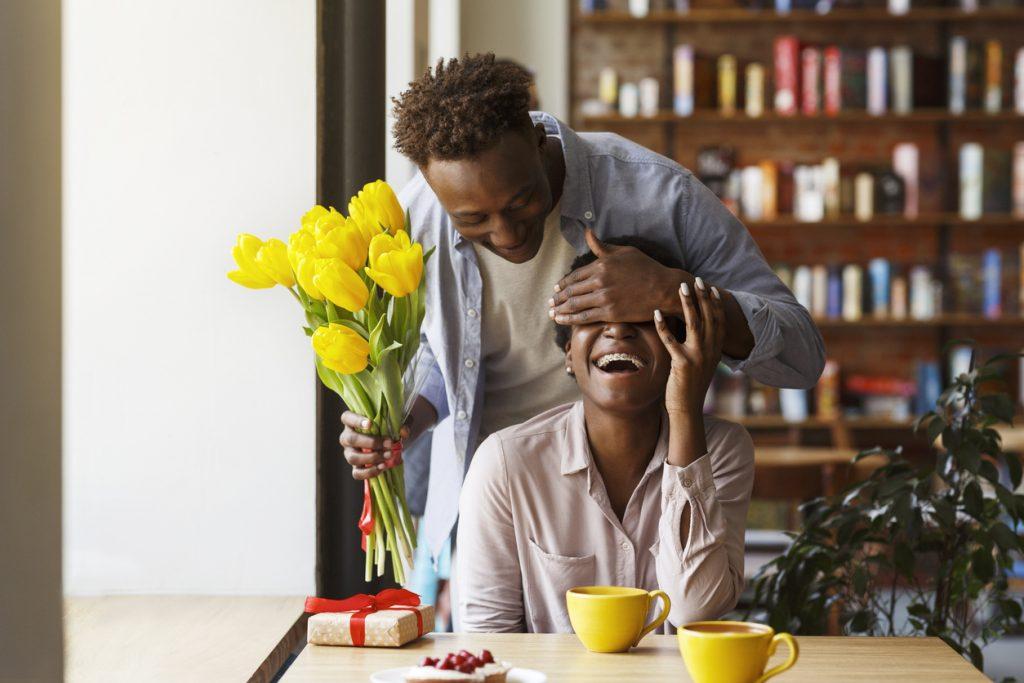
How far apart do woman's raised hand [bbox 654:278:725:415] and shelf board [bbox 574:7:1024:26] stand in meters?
4.20

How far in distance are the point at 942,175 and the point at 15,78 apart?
16.8 feet

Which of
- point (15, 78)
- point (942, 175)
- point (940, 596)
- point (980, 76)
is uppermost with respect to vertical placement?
point (980, 76)

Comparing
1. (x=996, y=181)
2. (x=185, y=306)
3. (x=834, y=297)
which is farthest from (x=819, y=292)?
(x=185, y=306)

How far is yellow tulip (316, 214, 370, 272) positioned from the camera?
137 centimetres

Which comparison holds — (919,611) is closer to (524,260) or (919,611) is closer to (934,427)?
(934,427)

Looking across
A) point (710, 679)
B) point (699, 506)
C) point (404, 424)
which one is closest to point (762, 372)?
point (699, 506)

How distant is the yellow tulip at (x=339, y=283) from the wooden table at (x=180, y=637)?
483mm

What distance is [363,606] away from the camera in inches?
55.5

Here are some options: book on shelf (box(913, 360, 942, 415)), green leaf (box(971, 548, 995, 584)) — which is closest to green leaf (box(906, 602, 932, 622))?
green leaf (box(971, 548, 995, 584))

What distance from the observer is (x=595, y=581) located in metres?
1.62

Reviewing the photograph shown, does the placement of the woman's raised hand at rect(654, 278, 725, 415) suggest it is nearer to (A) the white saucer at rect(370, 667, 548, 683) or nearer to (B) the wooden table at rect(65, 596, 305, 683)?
(A) the white saucer at rect(370, 667, 548, 683)

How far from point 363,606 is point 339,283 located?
390 mm

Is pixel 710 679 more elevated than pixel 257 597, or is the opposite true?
pixel 710 679

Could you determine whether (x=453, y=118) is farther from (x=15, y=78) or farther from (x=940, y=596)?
(x=940, y=596)
